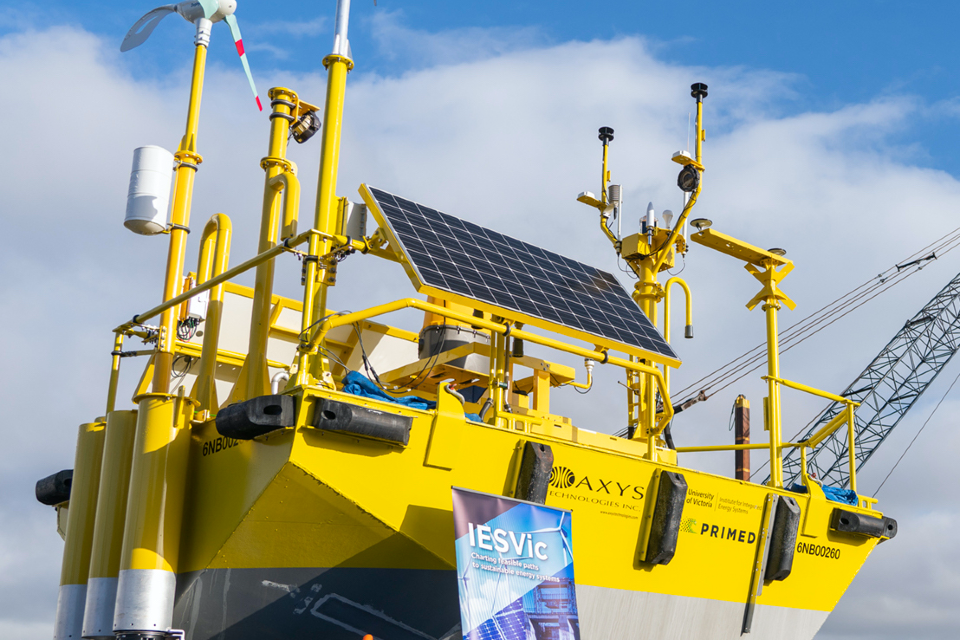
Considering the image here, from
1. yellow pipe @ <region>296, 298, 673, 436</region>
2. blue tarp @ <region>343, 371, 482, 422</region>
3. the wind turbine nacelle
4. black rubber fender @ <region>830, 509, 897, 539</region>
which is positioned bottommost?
black rubber fender @ <region>830, 509, 897, 539</region>

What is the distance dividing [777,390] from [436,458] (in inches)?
238

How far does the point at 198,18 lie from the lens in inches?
555

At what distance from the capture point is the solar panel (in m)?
10.3

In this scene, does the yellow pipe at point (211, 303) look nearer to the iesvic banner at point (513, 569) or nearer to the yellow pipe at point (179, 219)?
the yellow pipe at point (179, 219)

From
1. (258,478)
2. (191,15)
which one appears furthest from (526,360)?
(191,15)

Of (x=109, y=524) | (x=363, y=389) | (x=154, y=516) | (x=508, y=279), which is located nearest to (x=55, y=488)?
(x=109, y=524)

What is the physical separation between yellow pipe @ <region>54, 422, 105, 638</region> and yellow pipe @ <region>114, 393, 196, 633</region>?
1.26 metres

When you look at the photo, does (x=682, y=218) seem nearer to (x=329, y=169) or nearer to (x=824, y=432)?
(x=824, y=432)

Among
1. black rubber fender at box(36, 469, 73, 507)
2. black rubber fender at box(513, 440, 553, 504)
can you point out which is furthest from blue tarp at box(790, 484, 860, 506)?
black rubber fender at box(36, 469, 73, 507)

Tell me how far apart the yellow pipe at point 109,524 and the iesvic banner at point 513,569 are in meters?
3.64

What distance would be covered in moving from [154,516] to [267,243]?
131 inches

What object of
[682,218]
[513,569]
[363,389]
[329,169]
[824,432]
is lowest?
[513,569]

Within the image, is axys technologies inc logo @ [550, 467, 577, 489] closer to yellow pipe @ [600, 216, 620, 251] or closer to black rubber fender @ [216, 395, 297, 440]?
black rubber fender @ [216, 395, 297, 440]

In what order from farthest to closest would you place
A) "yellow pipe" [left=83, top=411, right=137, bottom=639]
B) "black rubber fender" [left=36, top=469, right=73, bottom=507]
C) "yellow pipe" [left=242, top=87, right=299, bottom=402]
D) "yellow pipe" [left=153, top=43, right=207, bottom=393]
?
"black rubber fender" [left=36, top=469, right=73, bottom=507] → "yellow pipe" [left=153, top=43, right=207, bottom=393] → "yellow pipe" [left=242, top=87, right=299, bottom=402] → "yellow pipe" [left=83, top=411, right=137, bottom=639]
